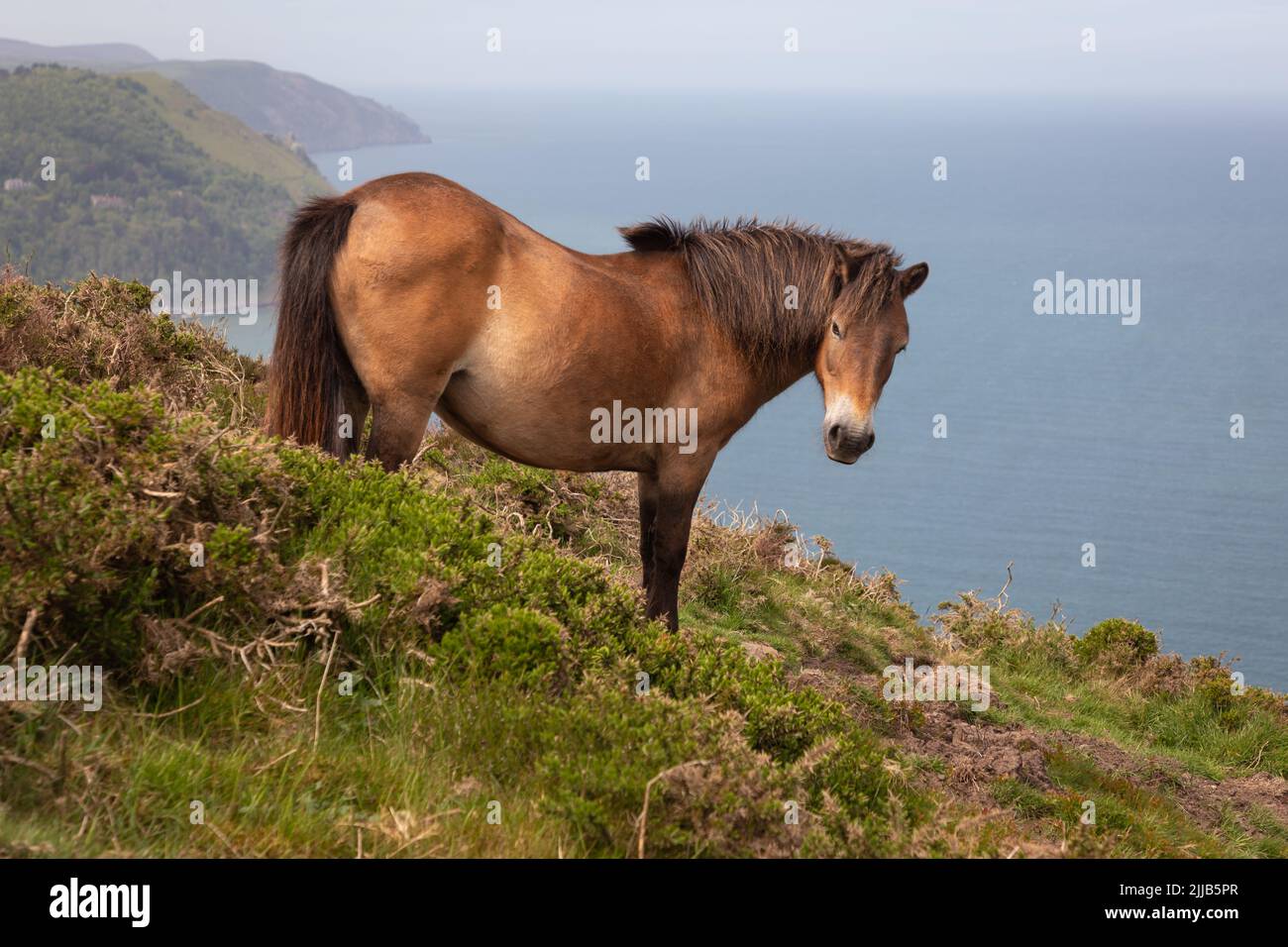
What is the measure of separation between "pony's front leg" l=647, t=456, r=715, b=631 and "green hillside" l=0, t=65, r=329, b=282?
64.7m

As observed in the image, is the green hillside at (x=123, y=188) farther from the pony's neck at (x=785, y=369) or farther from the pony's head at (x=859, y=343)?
the pony's head at (x=859, y=343)

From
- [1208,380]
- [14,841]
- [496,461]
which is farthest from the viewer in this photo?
[1208,380]

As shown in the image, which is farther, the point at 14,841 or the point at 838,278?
the point at 838,278

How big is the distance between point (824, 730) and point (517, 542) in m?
1.78

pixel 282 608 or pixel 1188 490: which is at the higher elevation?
pixel 282 608

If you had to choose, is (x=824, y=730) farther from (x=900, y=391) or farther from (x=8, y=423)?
(x=900, y=391)

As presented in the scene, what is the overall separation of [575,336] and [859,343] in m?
1.61

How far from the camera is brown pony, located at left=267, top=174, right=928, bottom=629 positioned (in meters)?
6.06

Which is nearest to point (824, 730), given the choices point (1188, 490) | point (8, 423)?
point (8, 423)

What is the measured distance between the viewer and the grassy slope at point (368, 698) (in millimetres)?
3770

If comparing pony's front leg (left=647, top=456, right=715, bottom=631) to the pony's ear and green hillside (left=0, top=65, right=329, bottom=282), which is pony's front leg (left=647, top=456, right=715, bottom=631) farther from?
green hillside (left=0, top=65, right=329, bottom=282)

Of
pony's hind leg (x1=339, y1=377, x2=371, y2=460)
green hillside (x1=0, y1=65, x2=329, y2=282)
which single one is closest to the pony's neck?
pony's hind leg (x1=339, y1=377, x2=371, y2=460)

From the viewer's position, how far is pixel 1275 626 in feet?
221

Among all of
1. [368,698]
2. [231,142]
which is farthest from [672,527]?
[231,142]
